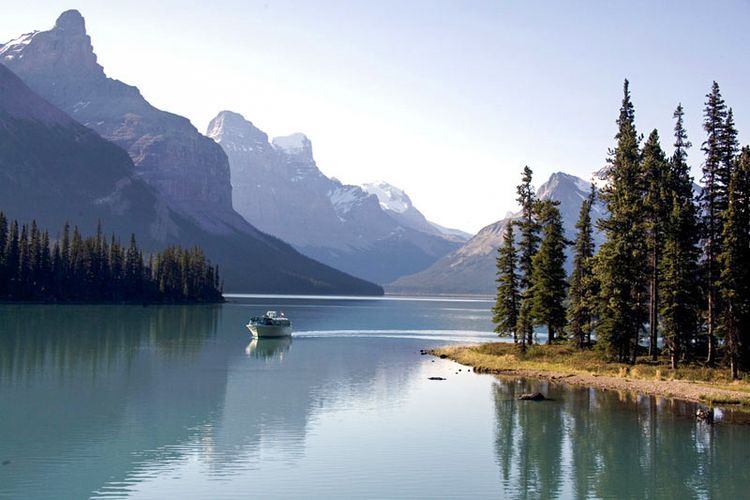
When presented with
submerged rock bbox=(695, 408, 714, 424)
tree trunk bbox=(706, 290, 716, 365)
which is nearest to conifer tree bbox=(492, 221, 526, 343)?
tree trunk bbox=(706, 290, 716, 365)

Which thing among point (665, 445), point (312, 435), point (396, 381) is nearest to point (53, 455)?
point (312, 435)

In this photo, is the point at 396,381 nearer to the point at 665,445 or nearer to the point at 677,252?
the point at 677,252

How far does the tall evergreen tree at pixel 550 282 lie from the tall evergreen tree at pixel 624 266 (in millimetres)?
8435

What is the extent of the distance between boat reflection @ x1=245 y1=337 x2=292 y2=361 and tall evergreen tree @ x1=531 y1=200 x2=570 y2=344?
3289 centimetres

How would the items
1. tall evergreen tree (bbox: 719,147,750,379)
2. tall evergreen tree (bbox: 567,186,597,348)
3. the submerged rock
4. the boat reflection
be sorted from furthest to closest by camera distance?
the boat reflection < tall evergreen tree (bbox: 567,186,597,348) < tall evergreen tree (bbox: 719,147,750,379) < the submerged rock

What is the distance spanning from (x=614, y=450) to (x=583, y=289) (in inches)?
1970

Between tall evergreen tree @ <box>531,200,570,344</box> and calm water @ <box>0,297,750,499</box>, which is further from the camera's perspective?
tall evergreen tree @ <box>531,200,570,344</box>

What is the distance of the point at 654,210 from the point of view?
270ft

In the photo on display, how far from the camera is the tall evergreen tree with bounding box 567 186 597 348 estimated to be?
309ft

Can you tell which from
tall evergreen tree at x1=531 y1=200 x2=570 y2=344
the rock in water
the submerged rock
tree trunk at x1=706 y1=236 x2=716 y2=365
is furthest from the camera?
tall evergreen tree at x1=531 y1=200 x2=570 y2=344

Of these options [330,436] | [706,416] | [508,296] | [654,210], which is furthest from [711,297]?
[330,436]

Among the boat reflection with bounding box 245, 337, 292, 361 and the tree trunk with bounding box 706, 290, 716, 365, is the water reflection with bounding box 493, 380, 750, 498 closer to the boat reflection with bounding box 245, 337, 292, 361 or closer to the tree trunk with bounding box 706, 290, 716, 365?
the tree trunk with bounding box 706, 290, 716, 365

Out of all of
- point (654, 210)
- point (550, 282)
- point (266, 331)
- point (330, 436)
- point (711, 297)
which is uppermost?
point (654, 210)

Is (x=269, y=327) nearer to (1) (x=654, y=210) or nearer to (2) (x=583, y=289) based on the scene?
(2) (x=583, y=289)
